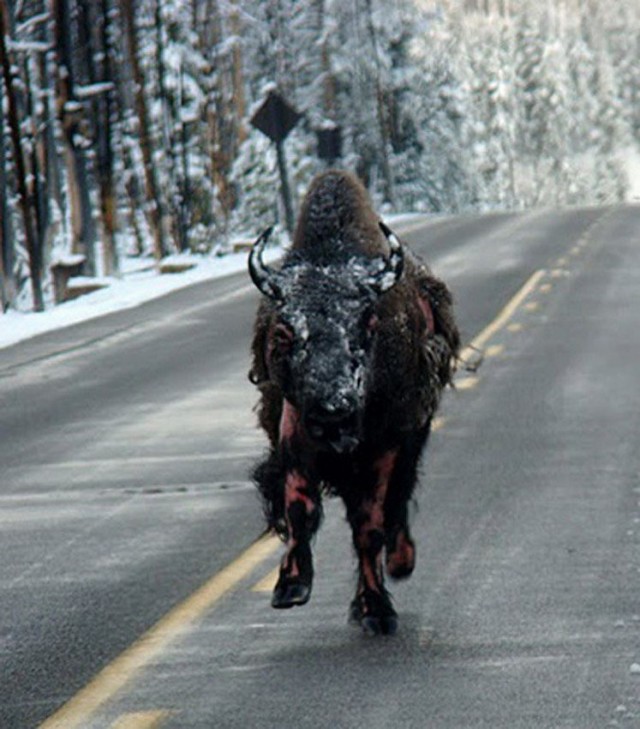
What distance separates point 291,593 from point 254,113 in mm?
39668

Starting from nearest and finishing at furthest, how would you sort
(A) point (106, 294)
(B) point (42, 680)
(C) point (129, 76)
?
(B) point (42, 680) < (A) point (106, 294) < (C) point (129, 76)

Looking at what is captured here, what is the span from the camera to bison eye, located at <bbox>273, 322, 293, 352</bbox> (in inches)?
286

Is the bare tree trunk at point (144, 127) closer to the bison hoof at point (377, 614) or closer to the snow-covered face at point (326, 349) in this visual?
the bison hoof at point (377, 614)

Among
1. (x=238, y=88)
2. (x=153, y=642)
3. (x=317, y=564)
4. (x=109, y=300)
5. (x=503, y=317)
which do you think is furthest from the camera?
(x=238, y=88)

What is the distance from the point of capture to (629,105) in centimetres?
15975

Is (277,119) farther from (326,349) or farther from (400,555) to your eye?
(326,349)

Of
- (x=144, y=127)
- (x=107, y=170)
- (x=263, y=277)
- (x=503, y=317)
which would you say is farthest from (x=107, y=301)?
(x=263, y=277)

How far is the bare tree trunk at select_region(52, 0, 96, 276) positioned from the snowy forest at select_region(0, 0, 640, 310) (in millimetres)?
46

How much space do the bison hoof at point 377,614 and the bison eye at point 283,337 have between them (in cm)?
93

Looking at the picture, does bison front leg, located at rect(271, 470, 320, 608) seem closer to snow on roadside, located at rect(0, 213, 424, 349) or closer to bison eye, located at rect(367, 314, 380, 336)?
bison eye, located at rect(367, 314, 380, 336)

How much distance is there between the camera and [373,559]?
761cm

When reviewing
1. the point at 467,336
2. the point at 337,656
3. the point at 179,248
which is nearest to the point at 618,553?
the point at 337,656

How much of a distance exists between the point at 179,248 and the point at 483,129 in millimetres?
69078

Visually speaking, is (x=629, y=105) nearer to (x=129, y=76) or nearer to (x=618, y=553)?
(x=129, y=76)
